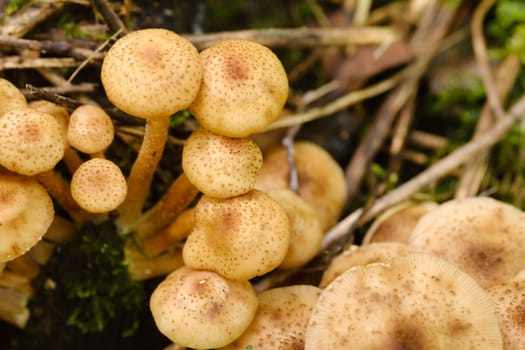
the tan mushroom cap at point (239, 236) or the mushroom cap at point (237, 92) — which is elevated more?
the mushroom cap at point (237, 92)

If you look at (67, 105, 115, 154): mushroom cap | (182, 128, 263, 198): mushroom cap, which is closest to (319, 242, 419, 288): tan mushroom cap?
(182, 128, 263, 198): mushroom cap

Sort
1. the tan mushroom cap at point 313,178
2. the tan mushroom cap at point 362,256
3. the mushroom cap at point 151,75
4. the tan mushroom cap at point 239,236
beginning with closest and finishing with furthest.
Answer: the mushroom cap at point 151,75
the tan mushroom cap at point 239,236
the tan mushroom cap at point 362,256
the tan mushroom cap at point 313,178

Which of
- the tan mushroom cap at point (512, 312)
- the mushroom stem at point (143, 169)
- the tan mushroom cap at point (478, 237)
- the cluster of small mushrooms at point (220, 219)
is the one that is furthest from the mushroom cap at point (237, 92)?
the tan mushroom cap at point (512, 312)

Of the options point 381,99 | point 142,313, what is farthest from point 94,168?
point 381,99

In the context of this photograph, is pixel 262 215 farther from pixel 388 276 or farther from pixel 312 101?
pixel 312 101

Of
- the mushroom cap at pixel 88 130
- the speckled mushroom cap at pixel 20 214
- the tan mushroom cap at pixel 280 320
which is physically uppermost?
the mushroom cap at pixel 88 130

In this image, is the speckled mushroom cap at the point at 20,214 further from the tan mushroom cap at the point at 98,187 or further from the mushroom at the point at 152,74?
the mushroom at the point at 152,74
